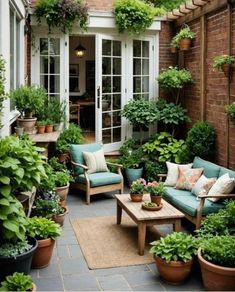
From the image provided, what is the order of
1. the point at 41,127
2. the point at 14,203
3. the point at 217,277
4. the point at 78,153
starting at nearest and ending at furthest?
the point at 14,203, the point at 217,277, the point at 41,127, the point at 78,153

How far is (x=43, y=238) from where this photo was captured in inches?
177

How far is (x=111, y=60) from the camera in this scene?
335 inches

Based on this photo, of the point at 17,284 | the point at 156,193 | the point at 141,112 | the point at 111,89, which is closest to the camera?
the point at 17,284

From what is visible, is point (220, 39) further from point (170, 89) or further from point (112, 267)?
point (112, 267)

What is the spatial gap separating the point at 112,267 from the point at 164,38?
216 inches

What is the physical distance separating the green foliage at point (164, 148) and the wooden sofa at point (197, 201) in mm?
1189

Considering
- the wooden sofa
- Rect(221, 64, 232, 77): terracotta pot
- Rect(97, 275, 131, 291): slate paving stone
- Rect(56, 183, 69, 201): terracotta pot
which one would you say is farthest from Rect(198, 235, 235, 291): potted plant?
Rect(221, 64, 232, 77): terracotta pot

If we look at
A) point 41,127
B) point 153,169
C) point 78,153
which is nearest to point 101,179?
point 78,153

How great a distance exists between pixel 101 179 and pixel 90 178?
0.18 m

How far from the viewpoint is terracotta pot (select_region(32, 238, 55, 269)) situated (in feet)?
14.6

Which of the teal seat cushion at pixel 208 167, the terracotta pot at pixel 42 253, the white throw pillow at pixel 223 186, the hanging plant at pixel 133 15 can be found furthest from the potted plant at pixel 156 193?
the hanging plant at pixel 133 15

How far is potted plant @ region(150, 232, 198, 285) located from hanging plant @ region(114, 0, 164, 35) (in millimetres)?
4875

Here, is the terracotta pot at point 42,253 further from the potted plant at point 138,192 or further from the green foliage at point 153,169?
the green foliage at point 153,169

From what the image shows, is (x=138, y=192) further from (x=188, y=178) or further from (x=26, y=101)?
(x=26, y=101)
